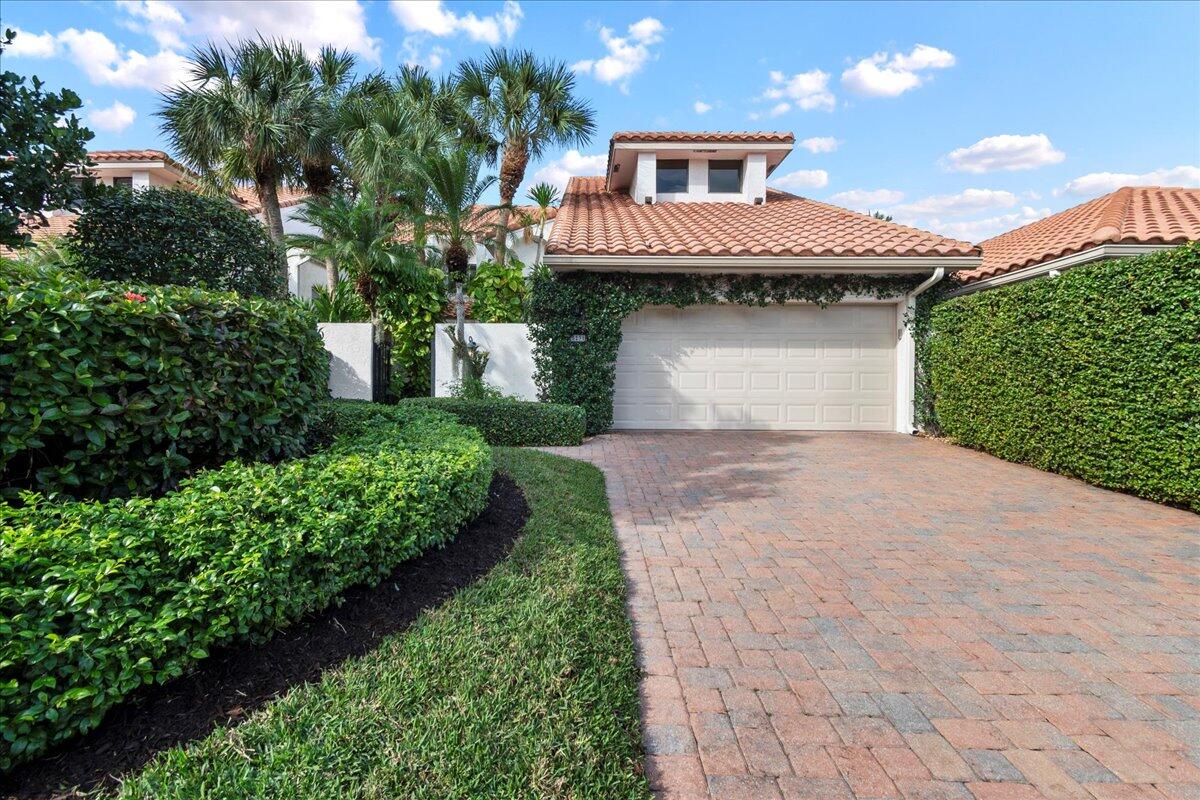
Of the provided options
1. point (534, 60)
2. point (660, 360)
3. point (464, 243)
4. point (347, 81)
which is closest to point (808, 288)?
point (660, 360)

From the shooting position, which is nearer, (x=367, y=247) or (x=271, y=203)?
(x=367, y=247)

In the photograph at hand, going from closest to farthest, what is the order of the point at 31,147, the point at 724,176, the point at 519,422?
the point at 31,147 < the point at 519,422 < the point at 724,176

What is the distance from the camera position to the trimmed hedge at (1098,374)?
5.57 m

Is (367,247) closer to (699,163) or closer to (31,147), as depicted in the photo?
(31,147)

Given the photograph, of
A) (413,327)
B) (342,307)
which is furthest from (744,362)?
(342,307)

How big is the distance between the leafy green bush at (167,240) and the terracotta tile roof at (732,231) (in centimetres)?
438

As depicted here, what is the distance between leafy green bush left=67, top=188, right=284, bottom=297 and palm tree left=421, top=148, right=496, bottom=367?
11.2 ft

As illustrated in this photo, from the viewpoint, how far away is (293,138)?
12617 millimetres

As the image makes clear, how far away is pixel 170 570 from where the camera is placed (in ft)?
7.50

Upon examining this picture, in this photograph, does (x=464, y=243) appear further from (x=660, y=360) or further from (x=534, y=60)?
(x=534, y=60)

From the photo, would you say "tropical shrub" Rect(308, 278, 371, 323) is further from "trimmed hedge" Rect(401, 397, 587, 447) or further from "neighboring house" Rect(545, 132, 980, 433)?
"neighboring house" Rect(545, 132, 980, 433)

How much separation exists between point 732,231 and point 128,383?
32.2 ft

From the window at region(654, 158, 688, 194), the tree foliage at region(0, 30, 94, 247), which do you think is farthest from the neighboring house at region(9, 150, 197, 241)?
the tree foliage at region(0, 30, 94, 247)

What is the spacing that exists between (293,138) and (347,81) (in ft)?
10.1
